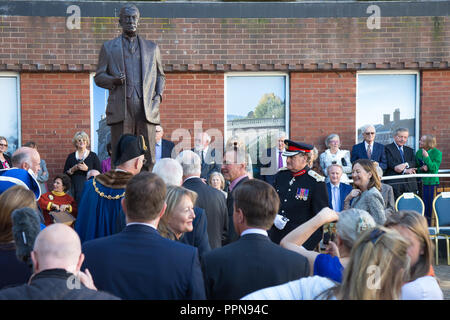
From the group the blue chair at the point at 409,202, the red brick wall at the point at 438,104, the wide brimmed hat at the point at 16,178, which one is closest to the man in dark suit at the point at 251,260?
the wide brimmed hat at the point at 16,178

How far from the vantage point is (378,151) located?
11391mm

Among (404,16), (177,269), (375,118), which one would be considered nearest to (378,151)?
(375,118)

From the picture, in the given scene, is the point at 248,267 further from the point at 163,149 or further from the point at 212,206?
the point at 163,149

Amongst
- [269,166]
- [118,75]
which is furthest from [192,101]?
[118,75]

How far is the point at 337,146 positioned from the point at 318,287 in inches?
352

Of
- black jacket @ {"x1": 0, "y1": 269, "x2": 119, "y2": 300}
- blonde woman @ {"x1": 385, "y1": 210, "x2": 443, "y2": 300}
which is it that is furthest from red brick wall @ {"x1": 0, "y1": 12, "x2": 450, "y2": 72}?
A: black jacket @ {"x1": 0, "y1": 269, "x2": 119, "y2": 300}

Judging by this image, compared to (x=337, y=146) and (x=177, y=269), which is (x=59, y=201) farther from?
(x=177, y=269)

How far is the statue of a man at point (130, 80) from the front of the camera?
6590mm

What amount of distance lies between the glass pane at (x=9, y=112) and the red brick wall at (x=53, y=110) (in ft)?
0.72

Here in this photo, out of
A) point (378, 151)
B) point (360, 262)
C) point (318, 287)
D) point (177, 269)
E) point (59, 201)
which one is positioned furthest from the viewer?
point (378, 151)

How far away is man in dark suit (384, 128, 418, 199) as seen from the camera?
11.2 m

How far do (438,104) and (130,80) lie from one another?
26.1ft

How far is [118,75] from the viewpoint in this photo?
653 centimetres

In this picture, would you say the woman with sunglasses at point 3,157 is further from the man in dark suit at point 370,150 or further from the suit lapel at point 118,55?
the man in dark suit at point 370,150
